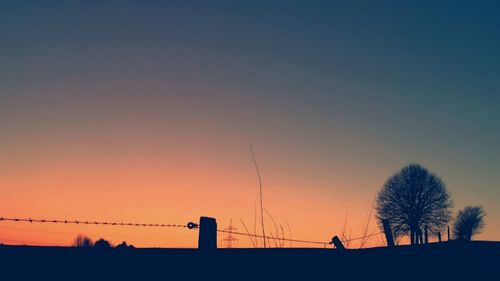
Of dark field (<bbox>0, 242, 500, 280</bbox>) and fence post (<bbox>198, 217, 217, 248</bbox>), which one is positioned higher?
fence post (<bbox>198, 217, 217, 248</bbox>)

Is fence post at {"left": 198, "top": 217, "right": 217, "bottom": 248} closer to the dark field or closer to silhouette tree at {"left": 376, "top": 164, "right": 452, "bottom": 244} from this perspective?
the dark field

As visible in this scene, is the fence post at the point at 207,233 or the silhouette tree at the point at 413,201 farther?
the silhouette tree at the point at 413,201

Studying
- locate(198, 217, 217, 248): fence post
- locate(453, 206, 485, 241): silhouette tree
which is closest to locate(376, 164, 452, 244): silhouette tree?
locate(453, 206, 485, 241): silhouette tree

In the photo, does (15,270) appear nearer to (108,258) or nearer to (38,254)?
(38,254)

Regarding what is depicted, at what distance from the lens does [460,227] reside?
6550 centimetres

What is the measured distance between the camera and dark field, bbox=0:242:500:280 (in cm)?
309

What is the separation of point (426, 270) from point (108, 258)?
2.59 metres

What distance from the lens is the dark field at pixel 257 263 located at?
3.09m

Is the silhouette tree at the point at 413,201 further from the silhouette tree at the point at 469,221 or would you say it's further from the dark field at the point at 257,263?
the dark field at the point at 257,263

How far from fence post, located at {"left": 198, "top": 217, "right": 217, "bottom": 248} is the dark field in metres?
1.87

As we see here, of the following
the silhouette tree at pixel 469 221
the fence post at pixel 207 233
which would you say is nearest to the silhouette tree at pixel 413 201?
the silhouette tree at pixel 469 221

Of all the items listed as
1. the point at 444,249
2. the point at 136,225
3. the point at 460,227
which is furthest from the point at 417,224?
the point at 444,249

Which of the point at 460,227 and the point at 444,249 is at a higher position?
the point at 460,227

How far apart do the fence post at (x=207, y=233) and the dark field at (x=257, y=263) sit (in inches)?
73.5
